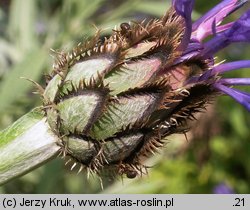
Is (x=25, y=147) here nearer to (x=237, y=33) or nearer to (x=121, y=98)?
(x=121, y=98)

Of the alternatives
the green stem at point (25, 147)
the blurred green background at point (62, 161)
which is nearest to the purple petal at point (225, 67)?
the green stem at point (25, 147)

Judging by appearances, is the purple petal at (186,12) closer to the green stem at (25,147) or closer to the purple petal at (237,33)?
the purple petal at (237,33)

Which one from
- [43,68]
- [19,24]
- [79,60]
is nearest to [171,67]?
[79,60]

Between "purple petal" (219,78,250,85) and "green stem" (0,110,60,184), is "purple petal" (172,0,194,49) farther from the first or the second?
"green stem" (0,110,60,184)

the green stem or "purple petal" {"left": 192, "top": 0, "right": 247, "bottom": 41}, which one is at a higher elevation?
"purple petal" {"left": 192, "top": 0, "right": 247, "bottom": 41}

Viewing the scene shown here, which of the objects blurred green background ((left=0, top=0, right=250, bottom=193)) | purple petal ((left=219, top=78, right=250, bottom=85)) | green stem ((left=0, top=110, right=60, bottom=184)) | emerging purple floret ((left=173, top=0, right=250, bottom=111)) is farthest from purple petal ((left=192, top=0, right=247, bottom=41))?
blurred green background ((left=0, top=0, right=250, bottom=193))

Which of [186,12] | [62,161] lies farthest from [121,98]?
[62,161]

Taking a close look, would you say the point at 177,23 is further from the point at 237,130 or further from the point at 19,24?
the point at 237,130
